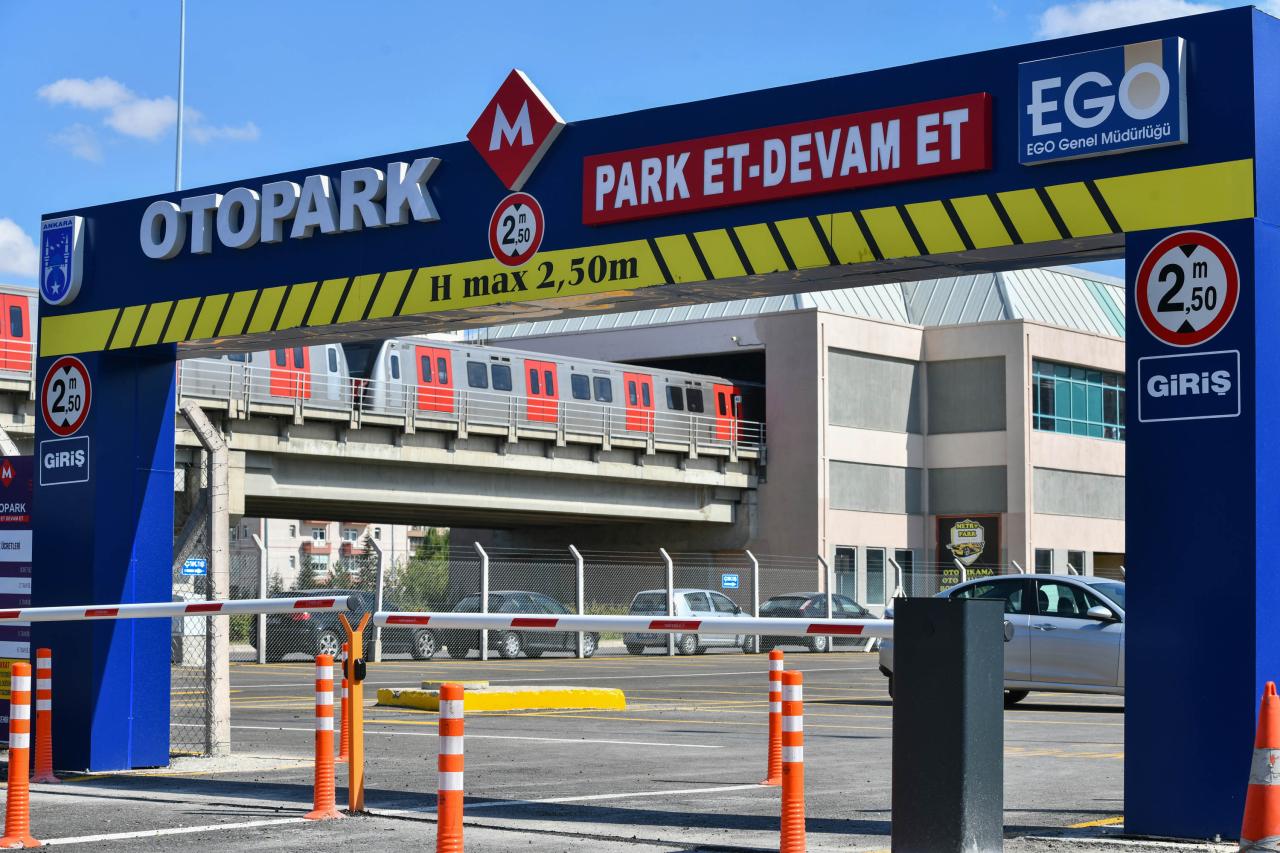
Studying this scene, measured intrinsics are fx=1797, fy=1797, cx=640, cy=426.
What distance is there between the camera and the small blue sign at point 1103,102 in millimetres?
8875

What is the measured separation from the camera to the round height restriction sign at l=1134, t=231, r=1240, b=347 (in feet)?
28.8

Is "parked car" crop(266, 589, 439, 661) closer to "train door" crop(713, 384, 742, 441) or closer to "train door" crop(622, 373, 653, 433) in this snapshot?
"train door" crop(622, 373, 653, 433)

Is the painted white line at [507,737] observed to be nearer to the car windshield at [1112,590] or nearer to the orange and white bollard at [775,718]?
the orange and white bollard at [775,718]

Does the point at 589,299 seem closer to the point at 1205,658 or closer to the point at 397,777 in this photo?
the point at 397,777

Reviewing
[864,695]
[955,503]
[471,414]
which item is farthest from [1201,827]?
[955,503]

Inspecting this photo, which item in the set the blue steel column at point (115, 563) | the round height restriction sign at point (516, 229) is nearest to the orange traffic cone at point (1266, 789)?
the round height restriction sign at point (516, 229)

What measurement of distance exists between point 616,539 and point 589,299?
162 feet

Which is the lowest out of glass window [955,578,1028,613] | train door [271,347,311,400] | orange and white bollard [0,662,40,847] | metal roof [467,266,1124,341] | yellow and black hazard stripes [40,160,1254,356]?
orange and white bollard [0,662,40,847]

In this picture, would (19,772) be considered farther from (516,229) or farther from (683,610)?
(683,610)

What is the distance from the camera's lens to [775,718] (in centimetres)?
1185

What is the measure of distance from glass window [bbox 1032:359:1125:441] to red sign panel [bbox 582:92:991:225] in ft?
158

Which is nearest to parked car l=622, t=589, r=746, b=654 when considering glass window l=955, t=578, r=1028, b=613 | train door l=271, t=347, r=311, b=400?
train door l=271, t=347, r=311, b=400

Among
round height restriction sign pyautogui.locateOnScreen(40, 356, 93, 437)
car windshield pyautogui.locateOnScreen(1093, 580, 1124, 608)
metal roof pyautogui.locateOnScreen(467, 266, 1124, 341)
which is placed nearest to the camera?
round height restriction sign pyautogui.locateOnScreen(40, 356, 93, 437)

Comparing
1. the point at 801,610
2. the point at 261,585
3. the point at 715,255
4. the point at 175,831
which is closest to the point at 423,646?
the point at 261,585
